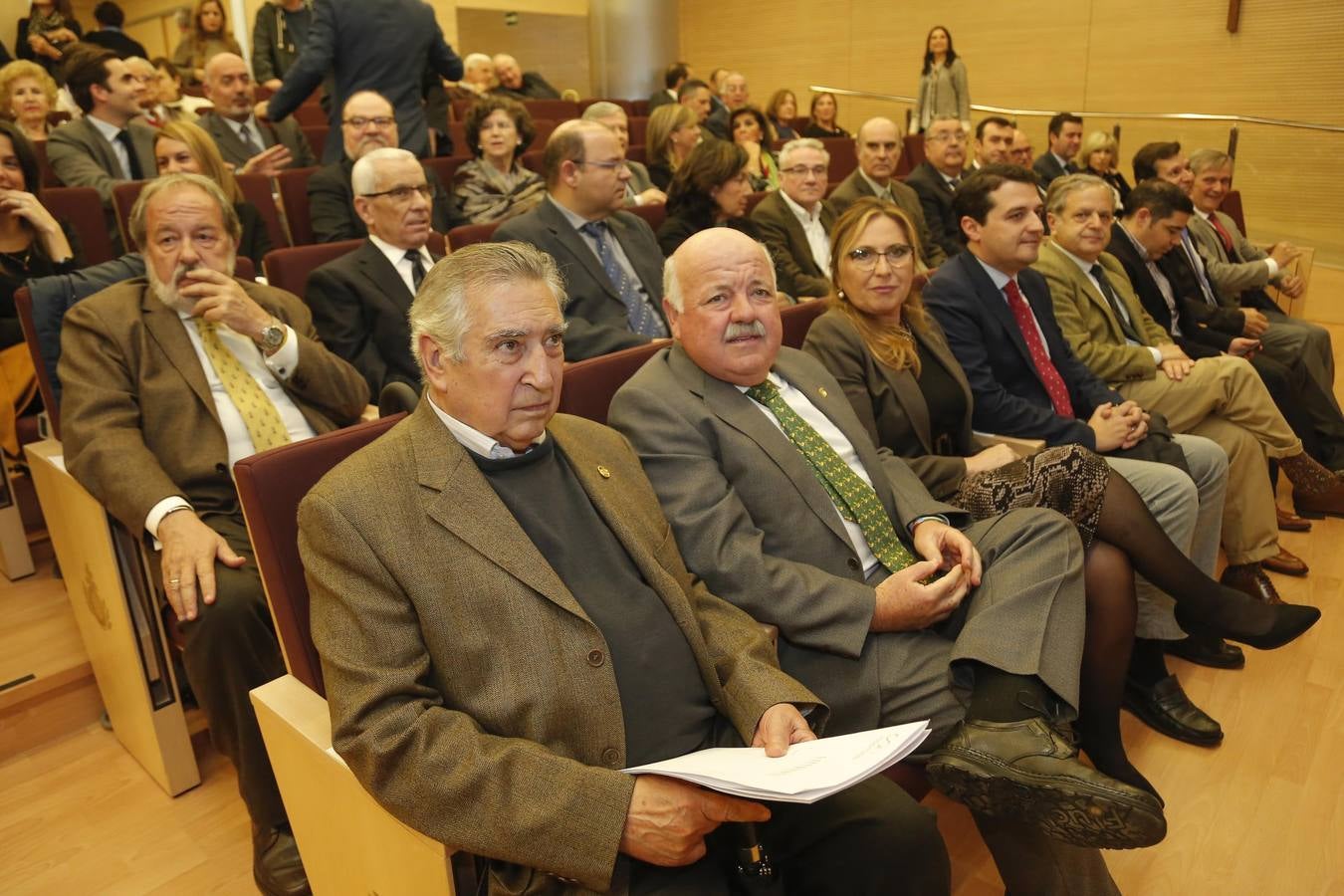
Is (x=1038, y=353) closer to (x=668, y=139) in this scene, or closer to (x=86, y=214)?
(x=668, y=139)

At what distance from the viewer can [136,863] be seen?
184 cm

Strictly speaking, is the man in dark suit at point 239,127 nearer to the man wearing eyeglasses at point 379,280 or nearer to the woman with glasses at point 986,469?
the man wearing eyeglasses at point 379,280

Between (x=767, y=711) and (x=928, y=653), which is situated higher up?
(x=767, y=711)

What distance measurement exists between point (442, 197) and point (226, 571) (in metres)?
2.49

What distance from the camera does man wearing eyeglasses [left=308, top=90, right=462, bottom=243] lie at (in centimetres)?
343

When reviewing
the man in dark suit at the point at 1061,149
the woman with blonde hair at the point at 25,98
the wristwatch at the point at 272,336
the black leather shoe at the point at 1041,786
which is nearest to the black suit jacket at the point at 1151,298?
the man in dark suit at the point at 1061,149

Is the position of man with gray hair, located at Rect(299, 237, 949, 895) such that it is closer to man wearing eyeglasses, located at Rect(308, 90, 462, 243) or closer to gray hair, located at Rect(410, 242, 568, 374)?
gray hair, located at Rect(410, 242, 568, 374)

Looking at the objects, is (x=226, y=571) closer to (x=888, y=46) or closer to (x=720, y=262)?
(x=720, y=262)

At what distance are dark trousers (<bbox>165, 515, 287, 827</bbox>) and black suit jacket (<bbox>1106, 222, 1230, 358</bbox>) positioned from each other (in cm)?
318

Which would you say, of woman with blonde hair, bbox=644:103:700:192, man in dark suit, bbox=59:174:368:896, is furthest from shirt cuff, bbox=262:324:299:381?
woman with blonde hair, bbox=644:103:700:192

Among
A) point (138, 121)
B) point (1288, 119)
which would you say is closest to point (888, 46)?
point (1288, 119)

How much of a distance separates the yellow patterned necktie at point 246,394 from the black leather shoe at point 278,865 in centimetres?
74

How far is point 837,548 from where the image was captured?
1.73 m

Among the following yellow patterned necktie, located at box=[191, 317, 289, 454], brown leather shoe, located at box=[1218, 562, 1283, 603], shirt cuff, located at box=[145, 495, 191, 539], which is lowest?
brown leather shoe, located at box=[1218, 562, 1283, 603]
